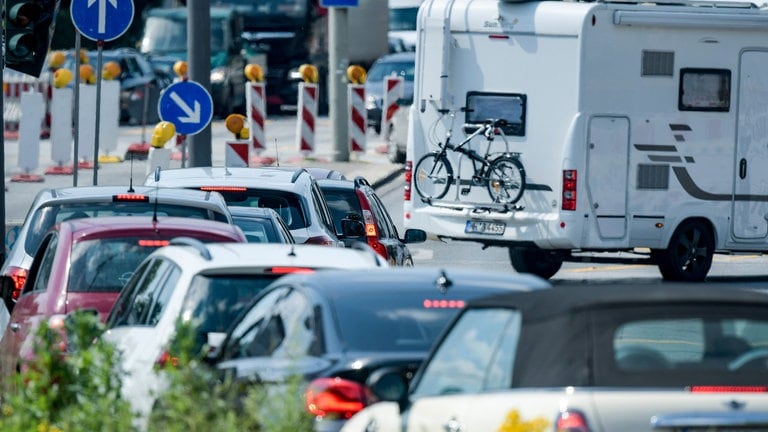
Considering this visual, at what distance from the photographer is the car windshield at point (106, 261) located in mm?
10344

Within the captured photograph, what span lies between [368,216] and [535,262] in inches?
175

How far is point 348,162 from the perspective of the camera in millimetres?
34406

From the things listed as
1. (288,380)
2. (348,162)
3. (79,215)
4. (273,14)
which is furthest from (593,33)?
(273,14)

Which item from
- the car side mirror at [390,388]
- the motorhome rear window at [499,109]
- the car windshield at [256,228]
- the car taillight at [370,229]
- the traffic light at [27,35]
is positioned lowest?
the car taillight at [370,229]

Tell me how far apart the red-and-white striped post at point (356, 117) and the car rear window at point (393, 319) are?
87.2ft

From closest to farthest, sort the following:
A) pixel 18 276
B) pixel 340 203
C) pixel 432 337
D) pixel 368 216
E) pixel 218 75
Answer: pixel 432 337 < pixel 18 276 < pixel 368 216 < pixel 340 203 < pixel 218 75

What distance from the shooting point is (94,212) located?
1202 centimetres

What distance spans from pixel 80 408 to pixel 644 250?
1533 centimetres

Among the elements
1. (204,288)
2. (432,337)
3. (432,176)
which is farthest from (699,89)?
(432,337)

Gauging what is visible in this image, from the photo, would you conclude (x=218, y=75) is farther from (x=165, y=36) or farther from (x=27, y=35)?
(x=27, y=35)

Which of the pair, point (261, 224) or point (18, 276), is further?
point (261, 224)

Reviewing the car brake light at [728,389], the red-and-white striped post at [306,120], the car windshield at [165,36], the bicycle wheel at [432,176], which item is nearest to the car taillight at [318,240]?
the bicycle wheel at [432,176]

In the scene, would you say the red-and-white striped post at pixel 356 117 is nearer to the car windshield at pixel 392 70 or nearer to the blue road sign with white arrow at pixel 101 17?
the car windshield at pixel 392 70

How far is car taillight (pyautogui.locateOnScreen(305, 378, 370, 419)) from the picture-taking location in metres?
7.18
